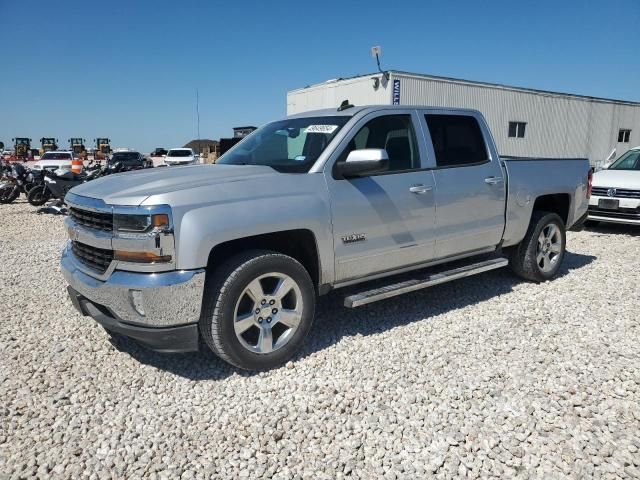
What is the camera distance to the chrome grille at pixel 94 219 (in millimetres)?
3023

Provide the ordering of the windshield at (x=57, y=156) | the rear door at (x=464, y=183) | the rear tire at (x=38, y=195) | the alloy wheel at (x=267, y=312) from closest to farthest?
the alloy wheel at (x=267, y=312)
the rear door at (x=464, y=183)
the rear tire at (x=38, y=195)
the windshield at (x=57, y=156)

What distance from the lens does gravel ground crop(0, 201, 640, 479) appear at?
245cm

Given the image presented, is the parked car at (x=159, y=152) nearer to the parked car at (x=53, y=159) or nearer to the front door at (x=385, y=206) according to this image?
the parked car at (x=53, y=159)

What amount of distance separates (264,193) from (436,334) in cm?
195

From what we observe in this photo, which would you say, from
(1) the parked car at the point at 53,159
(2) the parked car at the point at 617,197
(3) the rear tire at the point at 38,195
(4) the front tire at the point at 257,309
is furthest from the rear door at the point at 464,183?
(1) the parked car at the point at 53,159

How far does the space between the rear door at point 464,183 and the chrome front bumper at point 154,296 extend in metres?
2.30

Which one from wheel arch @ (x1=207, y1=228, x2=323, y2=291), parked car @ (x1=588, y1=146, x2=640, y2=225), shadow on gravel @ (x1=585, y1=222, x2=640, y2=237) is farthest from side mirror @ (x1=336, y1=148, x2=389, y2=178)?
shadow on gravel @ (x1=585, y1=222, x2=640, y2=237)

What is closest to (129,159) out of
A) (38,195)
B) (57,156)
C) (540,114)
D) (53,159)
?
(57,156)

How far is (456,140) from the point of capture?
4.55 m

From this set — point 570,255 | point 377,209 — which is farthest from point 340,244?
point 570,255

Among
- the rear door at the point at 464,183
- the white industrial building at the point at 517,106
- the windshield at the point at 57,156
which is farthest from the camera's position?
the windshield at the point at 57,156

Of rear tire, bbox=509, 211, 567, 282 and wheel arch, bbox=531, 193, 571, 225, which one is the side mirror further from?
wheel arch, bbox=531, 193, 571, 225

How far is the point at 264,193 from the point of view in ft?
10.6

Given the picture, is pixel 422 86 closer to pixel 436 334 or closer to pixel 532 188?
pixel 532 188
